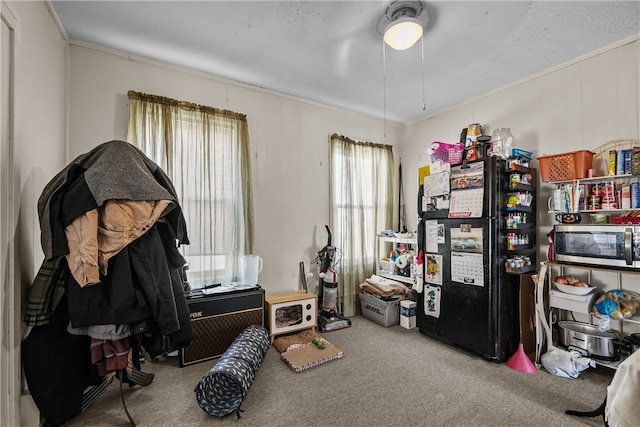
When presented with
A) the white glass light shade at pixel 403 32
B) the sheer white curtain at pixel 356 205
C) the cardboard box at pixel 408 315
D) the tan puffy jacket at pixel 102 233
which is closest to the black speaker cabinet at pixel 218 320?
the tan puffy jacket at pixel 102 233

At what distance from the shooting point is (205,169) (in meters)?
2.90

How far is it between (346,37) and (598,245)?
2519mm

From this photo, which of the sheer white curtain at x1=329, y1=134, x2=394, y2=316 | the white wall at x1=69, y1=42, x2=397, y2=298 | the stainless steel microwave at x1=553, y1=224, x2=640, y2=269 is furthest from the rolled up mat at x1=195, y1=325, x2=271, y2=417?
the stainless steel microwave at x1=553, y1=224, x2=640, y2=269

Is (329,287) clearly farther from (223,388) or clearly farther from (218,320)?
(223,388)

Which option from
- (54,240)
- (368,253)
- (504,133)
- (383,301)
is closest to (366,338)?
(383,301)

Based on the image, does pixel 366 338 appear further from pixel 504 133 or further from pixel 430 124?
pixel 430 124

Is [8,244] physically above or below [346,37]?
below

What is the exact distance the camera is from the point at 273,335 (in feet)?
9.48

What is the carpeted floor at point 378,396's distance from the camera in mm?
1810

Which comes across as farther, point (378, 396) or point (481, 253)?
point (481, 253)

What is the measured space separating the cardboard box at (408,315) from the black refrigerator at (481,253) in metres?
0.35

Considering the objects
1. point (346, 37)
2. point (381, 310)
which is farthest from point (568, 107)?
point (381, 310)

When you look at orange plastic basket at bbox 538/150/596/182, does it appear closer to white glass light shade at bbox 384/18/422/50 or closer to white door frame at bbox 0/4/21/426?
white glass light shade at bbox 384/18/422/50

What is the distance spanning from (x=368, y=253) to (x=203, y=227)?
2186mm
